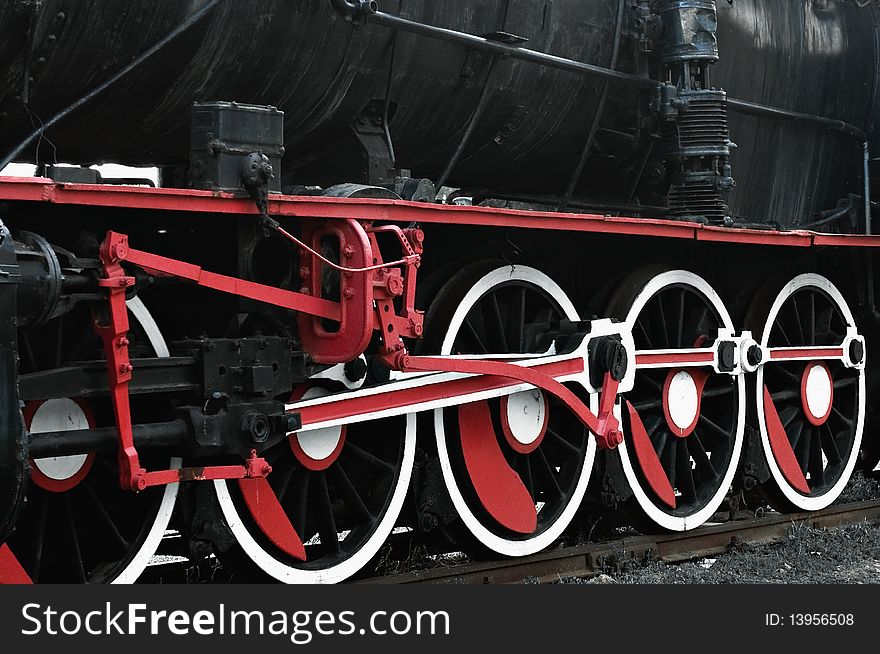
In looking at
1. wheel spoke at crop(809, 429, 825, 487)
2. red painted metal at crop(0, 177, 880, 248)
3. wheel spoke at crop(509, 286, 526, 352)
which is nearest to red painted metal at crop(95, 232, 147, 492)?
red painted metal at crop(0, 177, 880, 248)

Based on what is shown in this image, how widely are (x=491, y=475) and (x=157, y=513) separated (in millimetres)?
1675

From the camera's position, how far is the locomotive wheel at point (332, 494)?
5008 millimetres

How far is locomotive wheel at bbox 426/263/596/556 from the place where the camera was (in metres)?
5.78

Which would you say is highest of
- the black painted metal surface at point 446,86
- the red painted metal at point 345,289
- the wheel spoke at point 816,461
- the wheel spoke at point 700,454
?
the black painted metal surface at point 446,86

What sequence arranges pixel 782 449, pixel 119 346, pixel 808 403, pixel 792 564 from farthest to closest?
1. pixel 808 403
2. pixel 782 449
3. pixel 792 564
4. pixel 119 346

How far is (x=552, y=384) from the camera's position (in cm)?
572

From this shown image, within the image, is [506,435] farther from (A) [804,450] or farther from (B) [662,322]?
(A) [804,450]

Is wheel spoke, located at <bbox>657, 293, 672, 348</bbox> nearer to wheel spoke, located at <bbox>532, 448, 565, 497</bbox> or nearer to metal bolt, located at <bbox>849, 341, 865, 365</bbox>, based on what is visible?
wheel spoke, located at <bbox>532, 448, 565, 497</bbox>

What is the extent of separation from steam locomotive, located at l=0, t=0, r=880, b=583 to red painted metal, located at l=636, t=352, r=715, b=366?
22mm

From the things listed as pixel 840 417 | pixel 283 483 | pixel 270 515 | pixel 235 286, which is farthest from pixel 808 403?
pixel 235 286

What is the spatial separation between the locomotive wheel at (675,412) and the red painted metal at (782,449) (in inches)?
11.9

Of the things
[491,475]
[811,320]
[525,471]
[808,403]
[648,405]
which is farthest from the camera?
[811,320]

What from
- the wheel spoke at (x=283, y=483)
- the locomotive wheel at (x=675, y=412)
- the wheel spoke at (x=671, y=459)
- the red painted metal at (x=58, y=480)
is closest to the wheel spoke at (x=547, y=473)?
the locomotive wheel at (x=675, y=412)

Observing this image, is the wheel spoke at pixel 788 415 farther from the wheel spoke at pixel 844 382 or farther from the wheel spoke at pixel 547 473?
the wheel spoke at pixel 547 473
